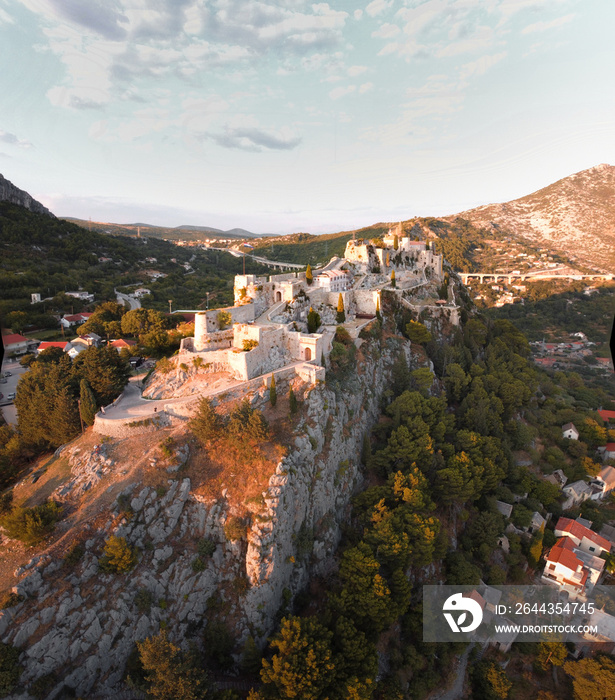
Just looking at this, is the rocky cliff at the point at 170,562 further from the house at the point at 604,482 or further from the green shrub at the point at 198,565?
the house at the point at 604,482

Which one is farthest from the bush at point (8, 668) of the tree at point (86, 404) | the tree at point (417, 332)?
the tree at point (417, 332)

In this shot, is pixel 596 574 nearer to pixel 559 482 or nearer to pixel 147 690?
pixel 559 482

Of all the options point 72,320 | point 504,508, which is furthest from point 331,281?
point 72,320

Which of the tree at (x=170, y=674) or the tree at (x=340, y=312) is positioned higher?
the tree at (x=340, y=312)

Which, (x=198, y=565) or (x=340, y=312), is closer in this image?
(x=198, y=565)

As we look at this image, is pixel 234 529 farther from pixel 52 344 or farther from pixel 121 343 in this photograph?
pixel 52 344

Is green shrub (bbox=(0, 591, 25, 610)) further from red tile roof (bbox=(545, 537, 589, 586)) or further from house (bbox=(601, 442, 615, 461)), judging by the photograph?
house (bbox=(601, 442, 615, 461))
